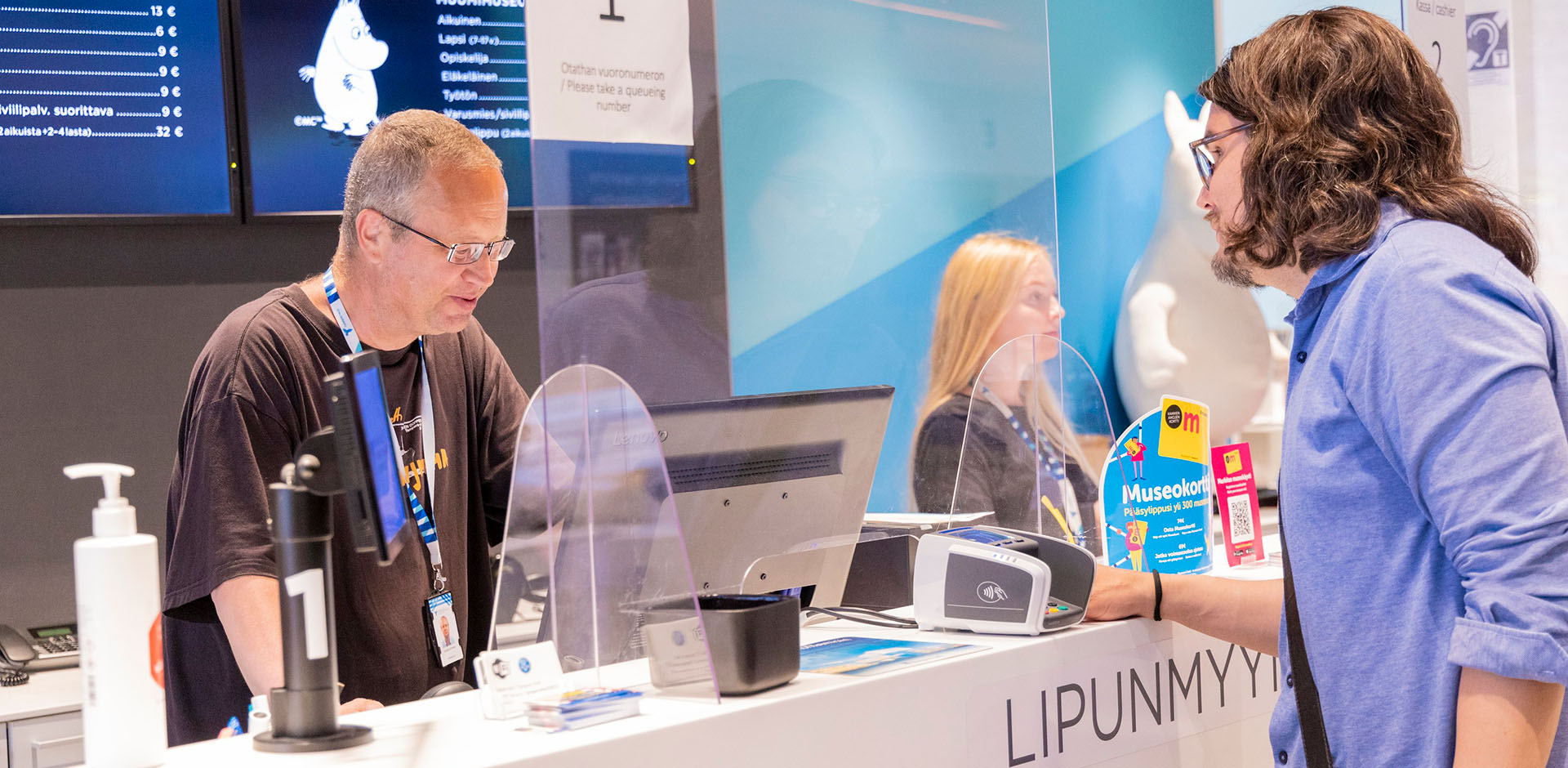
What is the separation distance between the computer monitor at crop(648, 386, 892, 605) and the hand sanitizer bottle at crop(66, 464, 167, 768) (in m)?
0.59

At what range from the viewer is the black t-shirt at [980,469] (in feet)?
6.31

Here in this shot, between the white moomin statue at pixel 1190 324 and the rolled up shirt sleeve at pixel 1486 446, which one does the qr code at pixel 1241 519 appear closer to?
the rolled up shirt sleeve at pixel 1486 446

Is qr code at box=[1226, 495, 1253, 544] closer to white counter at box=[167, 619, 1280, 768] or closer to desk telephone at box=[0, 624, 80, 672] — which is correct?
white counter at box=[167, 619, 1280, 768]

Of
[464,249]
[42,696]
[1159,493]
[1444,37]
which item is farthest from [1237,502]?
[42,696]

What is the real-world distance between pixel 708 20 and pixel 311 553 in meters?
0.89

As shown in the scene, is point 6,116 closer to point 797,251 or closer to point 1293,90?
point 797,251

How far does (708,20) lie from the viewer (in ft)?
5.41

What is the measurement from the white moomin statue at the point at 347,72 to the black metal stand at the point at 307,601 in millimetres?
2181

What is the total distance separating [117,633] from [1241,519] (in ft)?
5.22

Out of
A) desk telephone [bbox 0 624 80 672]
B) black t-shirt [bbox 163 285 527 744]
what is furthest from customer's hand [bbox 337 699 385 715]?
desk telephone [bbox 0 624 80 672]

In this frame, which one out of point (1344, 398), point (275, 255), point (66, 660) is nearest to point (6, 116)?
point (275, 255)

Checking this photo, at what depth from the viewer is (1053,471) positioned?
197 cm

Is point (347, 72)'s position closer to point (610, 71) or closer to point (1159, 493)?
point (610, 71)

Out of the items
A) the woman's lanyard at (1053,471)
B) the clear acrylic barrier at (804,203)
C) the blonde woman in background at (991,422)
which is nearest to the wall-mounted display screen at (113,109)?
the clear acrylic barrier at (804,203)
